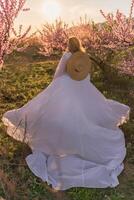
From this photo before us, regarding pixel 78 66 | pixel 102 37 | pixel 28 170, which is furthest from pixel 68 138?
pixel 102 37

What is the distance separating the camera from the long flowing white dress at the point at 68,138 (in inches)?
390

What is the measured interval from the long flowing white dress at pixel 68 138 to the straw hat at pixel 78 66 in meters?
0.10

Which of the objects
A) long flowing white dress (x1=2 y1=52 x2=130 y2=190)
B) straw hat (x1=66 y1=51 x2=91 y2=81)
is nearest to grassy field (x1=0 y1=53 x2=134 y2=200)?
long flowing white dress (x1=2 y1=52 x2=130 y2=190)

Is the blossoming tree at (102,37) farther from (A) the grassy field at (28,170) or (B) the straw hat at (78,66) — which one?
(B) the straw hat at (78,66)

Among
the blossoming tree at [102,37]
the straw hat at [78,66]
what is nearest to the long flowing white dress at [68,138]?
the straw hat at [78,66]

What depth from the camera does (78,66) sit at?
33.6 feet

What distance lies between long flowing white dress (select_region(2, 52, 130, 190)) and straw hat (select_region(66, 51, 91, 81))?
10 cm

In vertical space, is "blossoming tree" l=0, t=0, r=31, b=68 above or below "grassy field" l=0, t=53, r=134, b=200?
above

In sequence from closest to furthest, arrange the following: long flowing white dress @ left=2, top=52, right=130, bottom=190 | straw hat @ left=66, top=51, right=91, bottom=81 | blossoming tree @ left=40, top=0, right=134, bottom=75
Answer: long flowing white dress @ left=2, top=52, right=130, bottom=190
straw hat @ left=66, top=51, right=91, bottom=81
blossoming tree @ left=40, top=0, right=134, bottom=75

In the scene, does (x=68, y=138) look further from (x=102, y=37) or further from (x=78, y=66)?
(x=102, y=37)

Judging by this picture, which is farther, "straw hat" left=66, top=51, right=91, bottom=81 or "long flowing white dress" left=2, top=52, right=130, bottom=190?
"straw hat" left=66, top=51, right=91, bottom=81

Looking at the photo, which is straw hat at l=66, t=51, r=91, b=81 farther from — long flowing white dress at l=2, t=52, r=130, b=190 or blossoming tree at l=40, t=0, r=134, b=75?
blossoming tree at l=40, t=0, r=134, b=75

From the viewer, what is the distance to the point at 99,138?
1038 centimetres

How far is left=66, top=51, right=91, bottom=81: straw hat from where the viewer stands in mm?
10219
